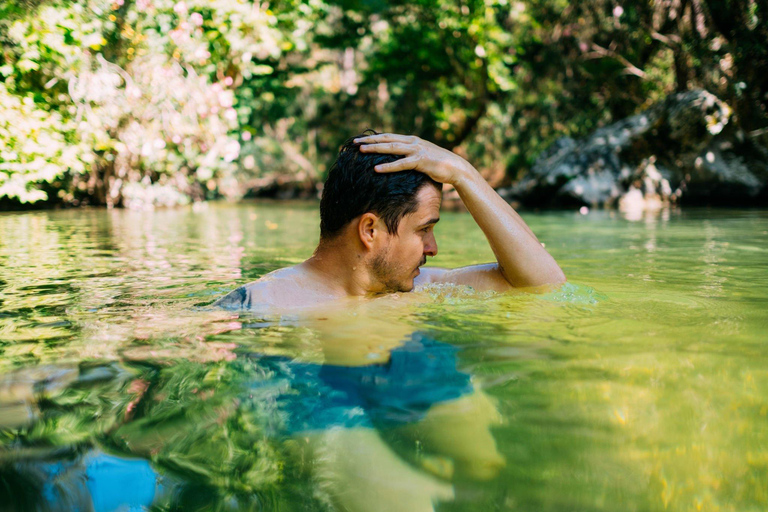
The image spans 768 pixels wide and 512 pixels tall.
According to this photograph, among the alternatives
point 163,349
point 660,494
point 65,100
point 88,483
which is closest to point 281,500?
point 88,483

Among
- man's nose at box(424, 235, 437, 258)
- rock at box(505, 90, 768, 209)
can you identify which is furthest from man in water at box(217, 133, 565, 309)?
rock at box(505, 90, 768, 209)

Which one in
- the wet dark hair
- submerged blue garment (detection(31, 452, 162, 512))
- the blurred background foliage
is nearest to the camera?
submerged blue garment (detection(31, 452, 162, 512))

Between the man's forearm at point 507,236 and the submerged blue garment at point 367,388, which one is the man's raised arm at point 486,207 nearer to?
the man's forearm at point 507,236

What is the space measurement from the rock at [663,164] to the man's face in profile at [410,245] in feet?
37.7

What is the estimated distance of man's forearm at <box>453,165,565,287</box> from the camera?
3373 mm

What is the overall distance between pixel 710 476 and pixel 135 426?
1.35 m

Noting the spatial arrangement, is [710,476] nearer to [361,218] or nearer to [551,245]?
[361,218]

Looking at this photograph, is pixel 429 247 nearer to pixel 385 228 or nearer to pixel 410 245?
pixel 410 245

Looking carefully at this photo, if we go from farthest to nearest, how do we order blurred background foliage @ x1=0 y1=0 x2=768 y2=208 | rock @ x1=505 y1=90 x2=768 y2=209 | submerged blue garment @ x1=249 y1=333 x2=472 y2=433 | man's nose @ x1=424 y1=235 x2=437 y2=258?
rock @ x1=505 y1=90 x2=768 y2=209
blurred background foliage @ x1=0 y1=0 x2=768 y2=208
man's nose @ x1=424 y1=235 x2=437 y2=258
submerged blue garment @ x1=249 y1=333 x2=472 y2=433

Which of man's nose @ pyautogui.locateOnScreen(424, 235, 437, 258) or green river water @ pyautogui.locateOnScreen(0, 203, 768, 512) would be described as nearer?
green river water @ pyautogui.locateOnScreen(0, 203, 768, 512)

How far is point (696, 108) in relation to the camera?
13.5 meters

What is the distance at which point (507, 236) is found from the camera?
3.39 m

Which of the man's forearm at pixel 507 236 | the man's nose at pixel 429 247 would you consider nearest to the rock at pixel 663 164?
the man's forearm at pixel 507 236

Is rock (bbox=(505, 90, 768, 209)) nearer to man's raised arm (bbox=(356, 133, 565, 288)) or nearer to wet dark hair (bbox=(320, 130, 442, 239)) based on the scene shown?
man's raised arm (bbox=(356, 133, 565, 288))
